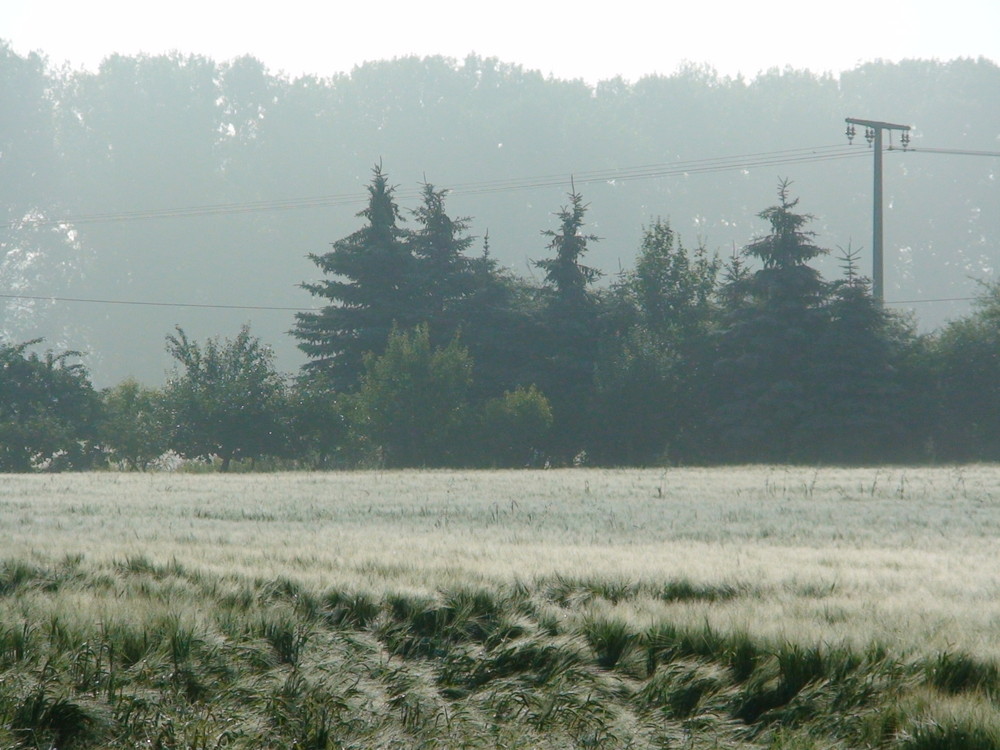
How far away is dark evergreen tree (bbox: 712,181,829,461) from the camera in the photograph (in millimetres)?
42719

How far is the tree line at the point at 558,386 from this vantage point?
42.6m

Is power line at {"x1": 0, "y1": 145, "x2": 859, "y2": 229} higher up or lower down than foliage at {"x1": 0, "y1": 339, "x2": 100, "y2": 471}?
higher up

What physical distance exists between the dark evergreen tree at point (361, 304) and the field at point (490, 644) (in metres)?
38.6

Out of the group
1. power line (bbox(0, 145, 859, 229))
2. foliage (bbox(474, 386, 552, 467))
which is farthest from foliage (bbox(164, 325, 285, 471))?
power line (bbox(0, 145, 859, 229))

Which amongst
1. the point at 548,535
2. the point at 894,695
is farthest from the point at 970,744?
the point at 548,535

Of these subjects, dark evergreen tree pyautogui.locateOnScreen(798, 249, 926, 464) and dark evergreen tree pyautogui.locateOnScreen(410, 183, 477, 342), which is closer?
dark evergreen tree pyautogui.locateOnScreen(798, 249, 926, 464)

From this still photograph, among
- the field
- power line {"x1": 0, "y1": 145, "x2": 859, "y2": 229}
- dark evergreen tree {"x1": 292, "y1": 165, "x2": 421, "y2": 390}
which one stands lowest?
the field

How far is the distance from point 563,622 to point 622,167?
96.8 metres

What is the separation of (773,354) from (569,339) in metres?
8.95

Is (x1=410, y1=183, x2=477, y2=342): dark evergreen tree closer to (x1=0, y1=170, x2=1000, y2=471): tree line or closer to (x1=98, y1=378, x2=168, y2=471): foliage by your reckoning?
(x1=0, y1=170, x2=1000, y2=471): tree line

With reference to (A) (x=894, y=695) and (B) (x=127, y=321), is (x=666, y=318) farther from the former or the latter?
(B) (x=127, y=321)

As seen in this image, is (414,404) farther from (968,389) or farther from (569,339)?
(968,389)

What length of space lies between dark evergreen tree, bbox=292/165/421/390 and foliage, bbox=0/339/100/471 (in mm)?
9334

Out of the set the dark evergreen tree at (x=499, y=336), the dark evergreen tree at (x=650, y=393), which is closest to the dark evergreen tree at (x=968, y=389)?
the dark evergreen tree at (x=650, y=393)
